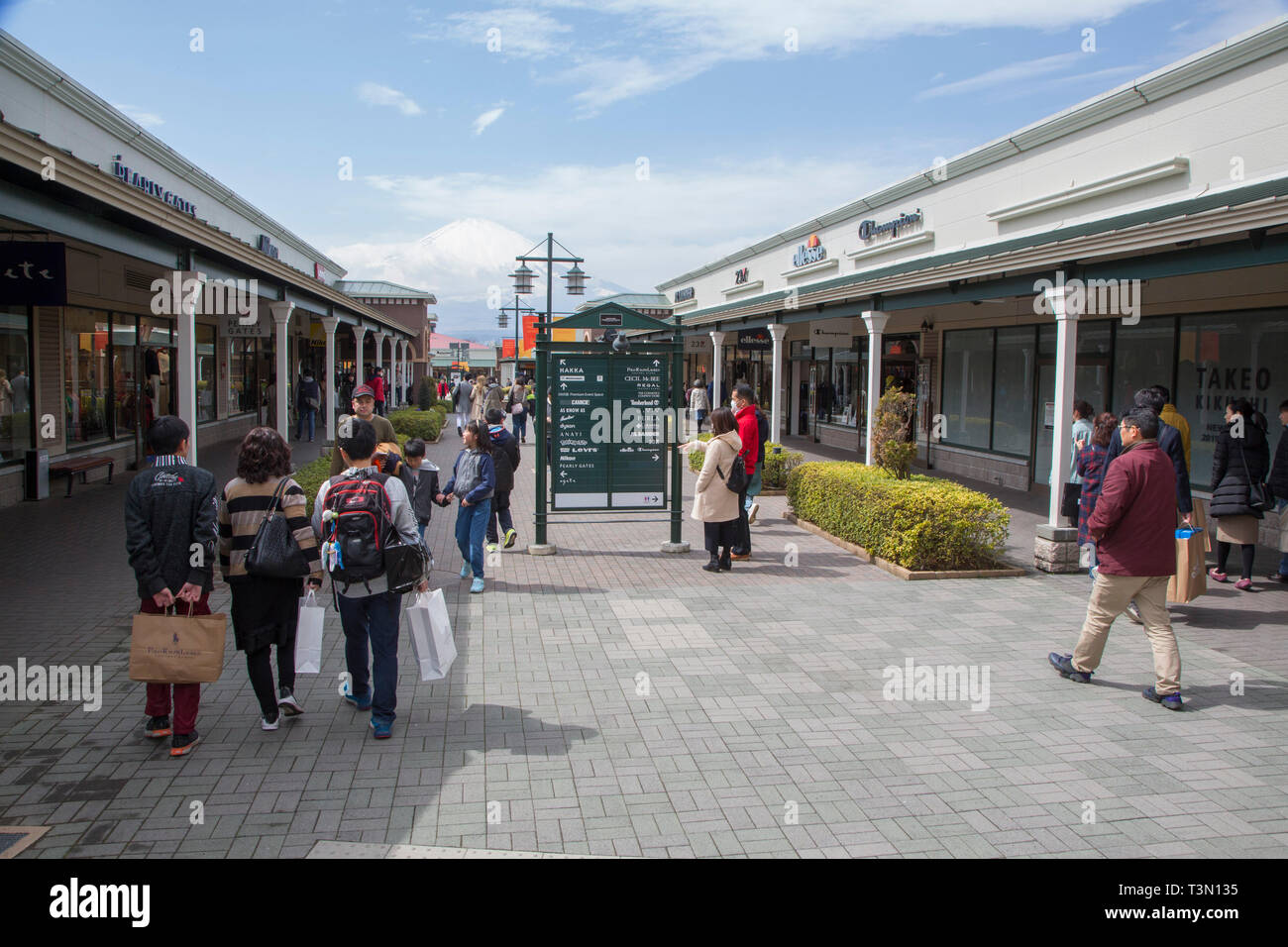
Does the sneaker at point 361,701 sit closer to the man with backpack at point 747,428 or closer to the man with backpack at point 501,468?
the man with backpack at point 501,468

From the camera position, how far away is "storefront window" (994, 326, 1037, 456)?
16.8m

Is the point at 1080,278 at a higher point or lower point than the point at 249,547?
higher

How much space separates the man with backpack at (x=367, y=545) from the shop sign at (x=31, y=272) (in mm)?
7131

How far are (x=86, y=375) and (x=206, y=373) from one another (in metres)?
7.45

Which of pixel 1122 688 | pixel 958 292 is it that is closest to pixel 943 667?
pixel 1122 688

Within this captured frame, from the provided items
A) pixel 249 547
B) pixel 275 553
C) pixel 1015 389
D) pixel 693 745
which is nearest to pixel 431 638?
pixel 275 553

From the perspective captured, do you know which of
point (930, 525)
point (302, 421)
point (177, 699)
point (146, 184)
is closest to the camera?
point (177, 699)

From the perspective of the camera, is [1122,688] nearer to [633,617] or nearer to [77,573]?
[633,617]

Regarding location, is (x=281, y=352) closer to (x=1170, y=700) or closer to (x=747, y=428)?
(x=747, y=428)

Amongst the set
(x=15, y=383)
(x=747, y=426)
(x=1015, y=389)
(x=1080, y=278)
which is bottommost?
(x=747, y=426)

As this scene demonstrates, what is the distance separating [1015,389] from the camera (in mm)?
17266

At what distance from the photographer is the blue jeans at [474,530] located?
8867 millimetres

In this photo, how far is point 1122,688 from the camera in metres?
6.39
